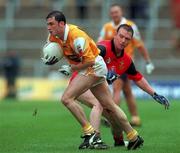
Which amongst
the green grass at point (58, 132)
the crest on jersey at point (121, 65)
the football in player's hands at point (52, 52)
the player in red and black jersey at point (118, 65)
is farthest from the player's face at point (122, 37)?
the green grass at point (58, 132)

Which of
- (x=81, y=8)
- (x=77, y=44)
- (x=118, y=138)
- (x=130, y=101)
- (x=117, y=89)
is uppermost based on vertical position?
(x=77, y=44)

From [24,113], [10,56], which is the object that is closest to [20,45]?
[10,56]

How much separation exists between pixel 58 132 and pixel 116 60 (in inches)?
137

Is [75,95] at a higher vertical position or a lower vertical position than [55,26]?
lower

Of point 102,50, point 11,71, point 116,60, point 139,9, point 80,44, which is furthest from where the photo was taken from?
point 139,9

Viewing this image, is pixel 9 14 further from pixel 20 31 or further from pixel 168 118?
pixel 168 118

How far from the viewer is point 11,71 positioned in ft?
103

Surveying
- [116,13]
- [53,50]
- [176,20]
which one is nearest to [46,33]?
[116,13]

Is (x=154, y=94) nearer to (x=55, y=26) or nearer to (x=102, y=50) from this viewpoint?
(x=102, y=50)

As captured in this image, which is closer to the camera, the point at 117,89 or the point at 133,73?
the point at 133,73

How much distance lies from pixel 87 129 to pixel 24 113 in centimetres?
936

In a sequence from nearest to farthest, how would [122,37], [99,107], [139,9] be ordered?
1. [122,37]
2. [99,107]
3. [139,9]

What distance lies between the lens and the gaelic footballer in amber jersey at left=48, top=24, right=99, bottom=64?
10555mm

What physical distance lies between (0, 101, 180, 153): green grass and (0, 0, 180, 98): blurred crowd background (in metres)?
11.1
